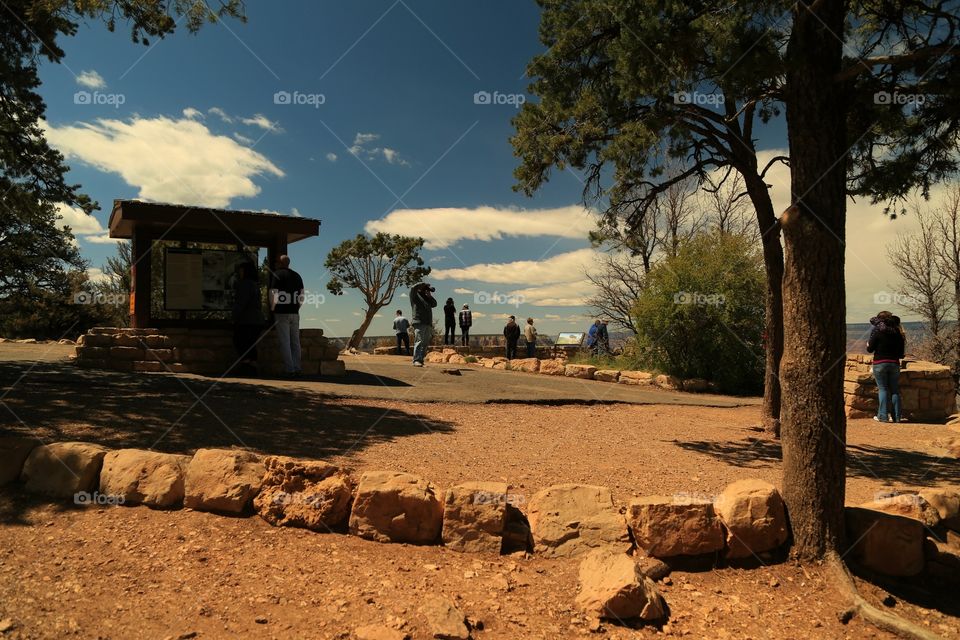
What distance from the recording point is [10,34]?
9000 mm

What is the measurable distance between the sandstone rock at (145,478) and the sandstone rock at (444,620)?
214 cm

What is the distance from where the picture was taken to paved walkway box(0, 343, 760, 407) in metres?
9.18

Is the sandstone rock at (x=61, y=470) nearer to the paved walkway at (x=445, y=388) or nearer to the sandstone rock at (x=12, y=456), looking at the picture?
the sandstone rock at (x=12, y=456)

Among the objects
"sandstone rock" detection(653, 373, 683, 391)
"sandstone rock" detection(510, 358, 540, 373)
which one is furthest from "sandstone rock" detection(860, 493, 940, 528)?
"sandstone rock" detection(510, 358, 540, 373)

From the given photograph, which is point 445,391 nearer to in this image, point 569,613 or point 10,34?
point 569,613

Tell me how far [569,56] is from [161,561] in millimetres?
7317

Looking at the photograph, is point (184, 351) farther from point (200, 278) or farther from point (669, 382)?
point (669, 382)

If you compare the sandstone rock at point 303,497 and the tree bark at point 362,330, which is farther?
the tree bark at point 362,330

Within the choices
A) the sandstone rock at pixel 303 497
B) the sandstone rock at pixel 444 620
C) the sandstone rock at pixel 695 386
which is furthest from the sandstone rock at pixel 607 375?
the sandstone rock at pixel 444 620

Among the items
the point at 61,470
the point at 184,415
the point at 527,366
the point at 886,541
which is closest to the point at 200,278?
the point at 184,415

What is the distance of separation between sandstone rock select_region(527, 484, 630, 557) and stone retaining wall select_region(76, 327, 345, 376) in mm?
7845

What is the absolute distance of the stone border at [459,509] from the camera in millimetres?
3861

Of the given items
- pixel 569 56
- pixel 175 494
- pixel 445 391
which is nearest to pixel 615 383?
pixel 445 391

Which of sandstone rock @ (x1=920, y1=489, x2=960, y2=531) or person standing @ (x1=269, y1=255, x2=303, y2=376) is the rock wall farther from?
person standing @ (x1=269, y1=255, x2=303, y2=376)
